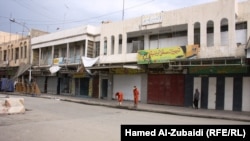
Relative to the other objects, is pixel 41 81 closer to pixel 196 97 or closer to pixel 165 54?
pixel 165 54

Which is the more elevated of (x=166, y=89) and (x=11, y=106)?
(x=166, y=89)

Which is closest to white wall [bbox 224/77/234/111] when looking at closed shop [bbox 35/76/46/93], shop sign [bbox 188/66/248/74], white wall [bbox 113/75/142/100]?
shop sign [bbox 188/66/248/74]

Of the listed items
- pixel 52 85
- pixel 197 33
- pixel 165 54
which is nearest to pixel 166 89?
pixel 165 54

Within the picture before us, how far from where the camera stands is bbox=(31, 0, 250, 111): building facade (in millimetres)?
21984

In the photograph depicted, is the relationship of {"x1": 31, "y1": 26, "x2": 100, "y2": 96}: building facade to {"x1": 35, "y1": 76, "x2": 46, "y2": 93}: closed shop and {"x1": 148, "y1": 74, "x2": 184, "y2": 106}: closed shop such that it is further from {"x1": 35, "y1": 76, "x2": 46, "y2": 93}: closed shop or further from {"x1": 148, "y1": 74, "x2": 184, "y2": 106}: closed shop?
{"x1": 148, "y1": 74, "x2": 184, "y2": 106}: closed shop

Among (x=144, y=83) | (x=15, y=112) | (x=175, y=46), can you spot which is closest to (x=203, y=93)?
(x=175, y=46)

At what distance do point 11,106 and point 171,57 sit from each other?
13.0 metres

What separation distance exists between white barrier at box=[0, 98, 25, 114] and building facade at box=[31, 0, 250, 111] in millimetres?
11721

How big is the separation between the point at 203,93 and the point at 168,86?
347 cm

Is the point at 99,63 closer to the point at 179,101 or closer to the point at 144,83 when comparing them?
the point at 144,83

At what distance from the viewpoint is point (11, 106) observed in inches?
666

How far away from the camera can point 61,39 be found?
3834cm

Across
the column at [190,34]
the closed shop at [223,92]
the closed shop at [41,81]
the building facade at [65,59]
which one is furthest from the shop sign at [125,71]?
the closed shop at [41,81]

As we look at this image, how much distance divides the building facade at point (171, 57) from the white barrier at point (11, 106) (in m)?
11.7
